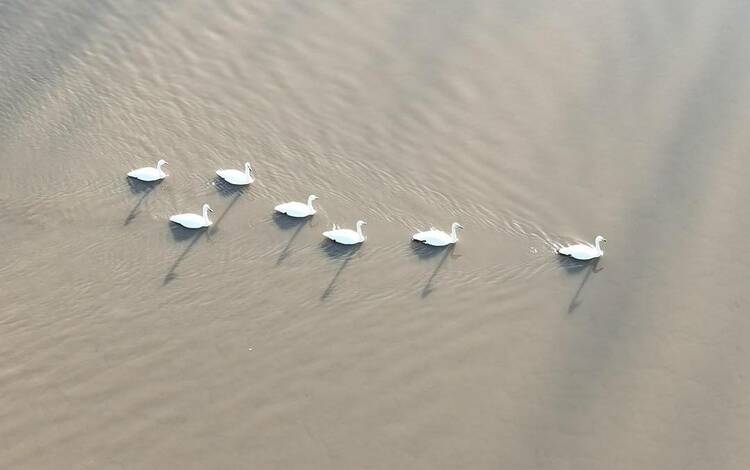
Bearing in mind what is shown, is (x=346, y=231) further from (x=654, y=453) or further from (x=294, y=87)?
(x=654, y=453)

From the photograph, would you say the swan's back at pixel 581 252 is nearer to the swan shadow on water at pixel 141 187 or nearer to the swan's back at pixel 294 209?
the swan's back at pixel 294 209

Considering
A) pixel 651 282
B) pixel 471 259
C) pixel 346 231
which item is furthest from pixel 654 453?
pixel 346 231

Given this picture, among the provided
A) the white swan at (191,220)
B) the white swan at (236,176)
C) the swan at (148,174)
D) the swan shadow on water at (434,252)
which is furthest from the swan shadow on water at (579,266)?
the swan at (148,174)

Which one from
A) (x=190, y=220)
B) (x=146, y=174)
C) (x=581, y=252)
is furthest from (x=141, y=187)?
(x=581, y=252)

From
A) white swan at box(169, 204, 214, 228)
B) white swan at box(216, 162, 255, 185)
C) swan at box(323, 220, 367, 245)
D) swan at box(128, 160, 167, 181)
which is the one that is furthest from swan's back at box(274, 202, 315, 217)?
swan at box(128, 160, 167, 181)

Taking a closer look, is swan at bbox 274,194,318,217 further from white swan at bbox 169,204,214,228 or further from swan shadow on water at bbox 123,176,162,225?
swan shadow on water at bbox 123,176,162,225
